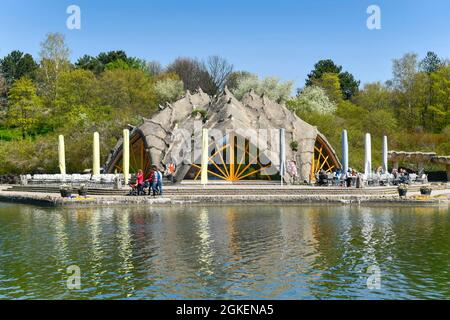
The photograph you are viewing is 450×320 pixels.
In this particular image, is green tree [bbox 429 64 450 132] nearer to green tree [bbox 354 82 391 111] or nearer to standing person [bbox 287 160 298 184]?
green tree [bbox 354 82 391 111]

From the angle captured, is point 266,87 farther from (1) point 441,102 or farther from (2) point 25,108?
(2) point 25,108

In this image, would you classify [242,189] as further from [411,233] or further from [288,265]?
[288,265]

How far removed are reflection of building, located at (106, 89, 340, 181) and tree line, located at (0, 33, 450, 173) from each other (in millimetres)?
5415

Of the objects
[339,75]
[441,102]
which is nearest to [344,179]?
[441,102]

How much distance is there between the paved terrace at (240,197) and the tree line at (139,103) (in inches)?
584

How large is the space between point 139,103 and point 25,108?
11332mm

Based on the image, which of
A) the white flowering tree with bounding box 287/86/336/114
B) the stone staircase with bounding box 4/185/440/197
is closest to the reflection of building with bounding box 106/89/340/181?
the stone staircase with bounding box 4/185/440/197

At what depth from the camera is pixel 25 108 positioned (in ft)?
195

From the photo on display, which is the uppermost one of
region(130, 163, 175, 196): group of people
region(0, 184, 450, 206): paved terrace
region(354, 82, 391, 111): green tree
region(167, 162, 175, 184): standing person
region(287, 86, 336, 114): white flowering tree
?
region(354, 82, 391, 111): green tree

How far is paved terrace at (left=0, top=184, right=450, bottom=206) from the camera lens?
1064 inches

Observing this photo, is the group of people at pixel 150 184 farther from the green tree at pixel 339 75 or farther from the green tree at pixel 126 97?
the green tree at pixel 339 75

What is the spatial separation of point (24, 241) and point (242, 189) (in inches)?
536

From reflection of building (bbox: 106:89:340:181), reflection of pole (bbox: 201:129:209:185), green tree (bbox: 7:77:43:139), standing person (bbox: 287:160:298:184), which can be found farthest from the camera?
green tree (bbox: 7:77:43:139)

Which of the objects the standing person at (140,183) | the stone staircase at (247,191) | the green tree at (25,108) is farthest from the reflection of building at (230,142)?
the green tree at (25,108)
